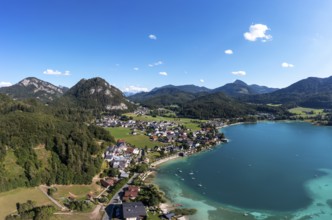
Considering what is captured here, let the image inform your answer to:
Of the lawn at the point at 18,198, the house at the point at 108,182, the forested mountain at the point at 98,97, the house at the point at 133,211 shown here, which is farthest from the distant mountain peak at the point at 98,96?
the house at the point at 133,211

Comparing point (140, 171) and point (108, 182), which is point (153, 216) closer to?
point (108, 182)

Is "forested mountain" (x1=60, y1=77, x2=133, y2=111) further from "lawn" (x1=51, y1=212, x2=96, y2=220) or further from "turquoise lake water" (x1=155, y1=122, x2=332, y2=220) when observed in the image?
"lawn" (x1=51, y1=212, x2=96, y2=220)

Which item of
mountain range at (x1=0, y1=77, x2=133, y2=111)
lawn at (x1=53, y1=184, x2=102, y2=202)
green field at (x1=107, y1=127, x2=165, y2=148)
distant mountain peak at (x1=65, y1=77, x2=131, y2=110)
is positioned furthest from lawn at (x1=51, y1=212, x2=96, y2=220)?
distant mountain peak at (x1=65, y1=77, x2=131, y2=110)

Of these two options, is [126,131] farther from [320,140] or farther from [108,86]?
[108,86]

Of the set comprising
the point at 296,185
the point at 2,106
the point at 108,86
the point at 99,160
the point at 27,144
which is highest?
the point at 108,86

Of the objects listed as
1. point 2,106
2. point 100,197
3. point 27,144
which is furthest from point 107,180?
point 2,106

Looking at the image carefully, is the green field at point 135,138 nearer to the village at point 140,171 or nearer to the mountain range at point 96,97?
the village at point 140,171
